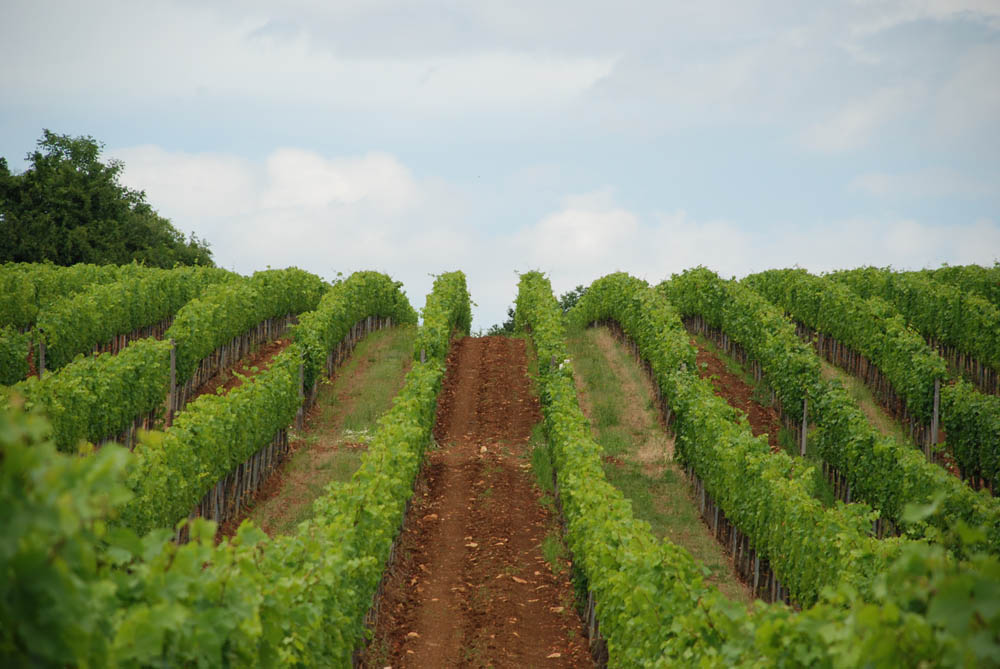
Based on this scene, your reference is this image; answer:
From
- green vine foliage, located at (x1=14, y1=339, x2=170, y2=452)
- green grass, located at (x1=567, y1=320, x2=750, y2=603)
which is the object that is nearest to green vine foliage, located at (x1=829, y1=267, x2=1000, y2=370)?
green grass, located at (x1=567, y1=320, x2=750, y2=603)

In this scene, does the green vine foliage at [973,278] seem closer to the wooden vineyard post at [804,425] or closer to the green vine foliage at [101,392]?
the wooden vineyard post at [804,425]

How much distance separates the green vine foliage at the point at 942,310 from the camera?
37.1 metres

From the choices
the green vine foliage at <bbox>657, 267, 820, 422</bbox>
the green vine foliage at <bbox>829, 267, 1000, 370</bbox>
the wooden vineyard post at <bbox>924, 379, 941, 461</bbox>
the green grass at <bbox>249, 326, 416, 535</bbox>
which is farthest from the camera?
the green vine foliage at <bbox>829, 267, 1000, 370</bbox>

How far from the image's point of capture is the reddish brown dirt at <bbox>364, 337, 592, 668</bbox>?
16.7 m

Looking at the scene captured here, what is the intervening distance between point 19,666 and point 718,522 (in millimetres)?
21145

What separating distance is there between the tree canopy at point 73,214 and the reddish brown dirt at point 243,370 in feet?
89.0

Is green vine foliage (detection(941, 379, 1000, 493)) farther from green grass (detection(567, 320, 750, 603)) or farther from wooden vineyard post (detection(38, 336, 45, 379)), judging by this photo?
wooden vineyard post (detection(38, 336, 45, 379))

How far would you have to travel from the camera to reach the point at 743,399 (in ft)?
112

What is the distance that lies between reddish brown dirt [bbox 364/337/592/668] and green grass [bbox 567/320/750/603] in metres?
2.66

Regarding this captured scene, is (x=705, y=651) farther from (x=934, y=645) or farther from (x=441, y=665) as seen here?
(x=441, y=665)

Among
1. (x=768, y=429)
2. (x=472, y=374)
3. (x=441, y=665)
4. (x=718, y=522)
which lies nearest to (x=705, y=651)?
(x=441, y=665)

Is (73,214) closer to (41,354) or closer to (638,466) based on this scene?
(41,354)

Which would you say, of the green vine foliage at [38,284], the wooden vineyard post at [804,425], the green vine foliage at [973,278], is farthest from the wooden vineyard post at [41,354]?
the green vine foliage at [973,278]

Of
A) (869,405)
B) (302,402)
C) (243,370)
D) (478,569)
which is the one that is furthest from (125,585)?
(869,405)
